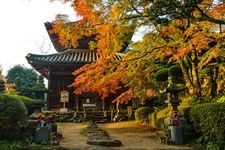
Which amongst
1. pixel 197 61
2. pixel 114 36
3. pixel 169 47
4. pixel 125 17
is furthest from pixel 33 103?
pixel 197 61

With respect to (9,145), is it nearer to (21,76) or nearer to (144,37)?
(144,37)

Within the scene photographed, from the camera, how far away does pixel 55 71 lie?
26.0 m

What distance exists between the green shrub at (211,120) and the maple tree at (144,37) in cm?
282

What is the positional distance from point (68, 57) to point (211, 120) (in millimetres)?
17461

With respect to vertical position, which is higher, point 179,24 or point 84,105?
point 179,24

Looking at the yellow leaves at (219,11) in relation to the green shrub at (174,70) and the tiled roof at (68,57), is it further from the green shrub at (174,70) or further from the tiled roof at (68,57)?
the tiled roof at (68,57)

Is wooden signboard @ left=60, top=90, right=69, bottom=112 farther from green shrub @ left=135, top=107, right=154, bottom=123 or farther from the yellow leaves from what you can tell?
the yellow leaves

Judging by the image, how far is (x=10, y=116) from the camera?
427 inches

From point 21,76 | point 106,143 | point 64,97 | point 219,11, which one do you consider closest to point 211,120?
point 106,143

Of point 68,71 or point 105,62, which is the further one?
point 68,71

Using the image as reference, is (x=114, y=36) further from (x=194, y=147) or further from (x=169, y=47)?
(x=194, y=147)

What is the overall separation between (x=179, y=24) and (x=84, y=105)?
37.3ft

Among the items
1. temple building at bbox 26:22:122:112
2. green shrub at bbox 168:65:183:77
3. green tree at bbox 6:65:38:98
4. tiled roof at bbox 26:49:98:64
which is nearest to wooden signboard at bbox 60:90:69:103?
temple building at bbox 26:22:122:112

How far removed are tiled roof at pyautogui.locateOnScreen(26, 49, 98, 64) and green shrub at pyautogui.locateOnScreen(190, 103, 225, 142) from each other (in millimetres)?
14475
